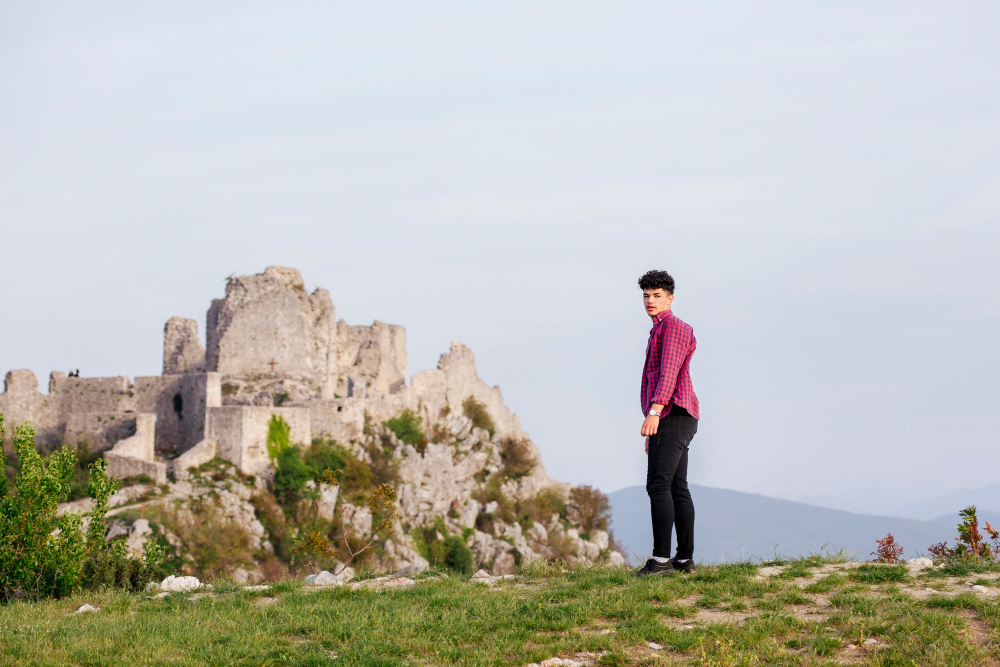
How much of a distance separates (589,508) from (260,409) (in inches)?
753

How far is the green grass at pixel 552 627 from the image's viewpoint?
575 cm

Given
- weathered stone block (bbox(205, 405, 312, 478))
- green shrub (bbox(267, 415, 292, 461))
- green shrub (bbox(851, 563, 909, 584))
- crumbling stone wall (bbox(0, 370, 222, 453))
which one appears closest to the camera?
green shrub (bbox(851, 563, 909, 584))

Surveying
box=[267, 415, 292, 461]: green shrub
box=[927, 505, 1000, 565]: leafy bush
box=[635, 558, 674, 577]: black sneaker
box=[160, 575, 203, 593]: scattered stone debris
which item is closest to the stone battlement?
box=[267, 415, 292, 461]: green shrub

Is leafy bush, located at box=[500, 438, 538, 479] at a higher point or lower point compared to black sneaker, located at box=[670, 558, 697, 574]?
higher

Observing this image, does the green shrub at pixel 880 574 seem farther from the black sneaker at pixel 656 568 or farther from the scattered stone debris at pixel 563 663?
the scattered stone debris at pixel 563 663

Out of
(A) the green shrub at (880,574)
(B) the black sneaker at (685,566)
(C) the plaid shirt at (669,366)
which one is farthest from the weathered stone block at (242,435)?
(A) the green shrub at (880,574)

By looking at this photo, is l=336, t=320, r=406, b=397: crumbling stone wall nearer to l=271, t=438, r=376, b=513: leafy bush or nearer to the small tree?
l=271, t=438, r=376, b=513: leafy bush

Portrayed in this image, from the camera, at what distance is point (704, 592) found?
7090 millimetres

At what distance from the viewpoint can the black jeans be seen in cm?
761

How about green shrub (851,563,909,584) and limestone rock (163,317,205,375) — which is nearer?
green shrub (851,563,909,584)

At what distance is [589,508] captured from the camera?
43.1 metres

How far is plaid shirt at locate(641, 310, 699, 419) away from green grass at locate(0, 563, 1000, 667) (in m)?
1.51

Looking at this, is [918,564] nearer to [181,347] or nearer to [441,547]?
[441,547]

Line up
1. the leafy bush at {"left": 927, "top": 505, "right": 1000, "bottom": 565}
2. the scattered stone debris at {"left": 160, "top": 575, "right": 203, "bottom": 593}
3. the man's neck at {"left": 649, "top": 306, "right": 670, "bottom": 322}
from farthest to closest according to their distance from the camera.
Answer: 1. the scattered stone debris at {"left": 160, "top": 575, "right": 203, "bottom": 593}
2. the leafy bush at {"left": 927, "top": 505, "right": 1000, "bottom": 565}
3. the man's neck at {"left": 649, "top": 306, "right": 670, "bottom": 322}
